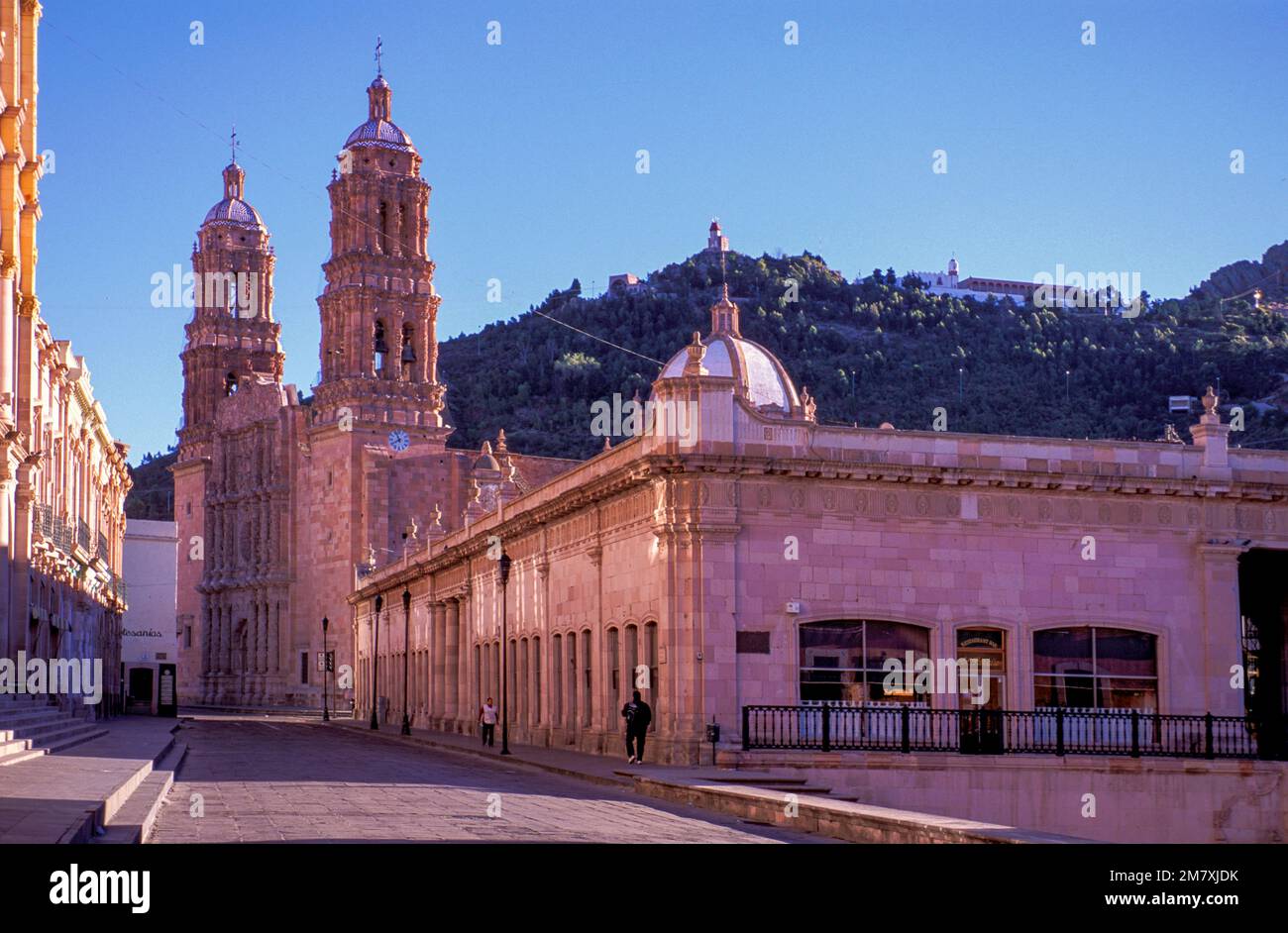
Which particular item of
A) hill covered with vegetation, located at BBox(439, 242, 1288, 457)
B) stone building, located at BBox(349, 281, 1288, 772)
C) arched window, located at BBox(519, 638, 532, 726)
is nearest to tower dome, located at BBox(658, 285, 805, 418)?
arched window, located at BBox(519, 638, 532, 726)

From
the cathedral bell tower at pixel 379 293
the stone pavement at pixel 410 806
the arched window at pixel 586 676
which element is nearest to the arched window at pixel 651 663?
the stone pavement at pixel 410 806

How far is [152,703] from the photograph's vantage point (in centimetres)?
7038

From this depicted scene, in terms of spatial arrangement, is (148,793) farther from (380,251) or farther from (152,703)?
(380,251)

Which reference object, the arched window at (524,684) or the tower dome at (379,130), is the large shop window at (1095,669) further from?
the tower dome at (379,130)

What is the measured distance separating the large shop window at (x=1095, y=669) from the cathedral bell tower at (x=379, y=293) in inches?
2195

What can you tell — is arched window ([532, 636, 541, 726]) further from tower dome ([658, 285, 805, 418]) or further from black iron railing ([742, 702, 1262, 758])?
black iron railing ([742, 702, 1262, 758])

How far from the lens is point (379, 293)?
85375 millimetres

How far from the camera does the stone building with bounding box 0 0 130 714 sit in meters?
34.2

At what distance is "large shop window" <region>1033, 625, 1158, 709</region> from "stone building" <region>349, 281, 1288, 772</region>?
4 centimetres

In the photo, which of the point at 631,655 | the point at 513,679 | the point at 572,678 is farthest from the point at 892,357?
the point at 631,655

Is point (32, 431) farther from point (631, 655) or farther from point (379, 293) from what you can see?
point (379, 293)

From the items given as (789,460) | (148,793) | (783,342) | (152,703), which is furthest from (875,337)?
(148,793)

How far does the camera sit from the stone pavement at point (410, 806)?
56.0ft

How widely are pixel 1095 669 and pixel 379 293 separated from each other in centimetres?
5686
